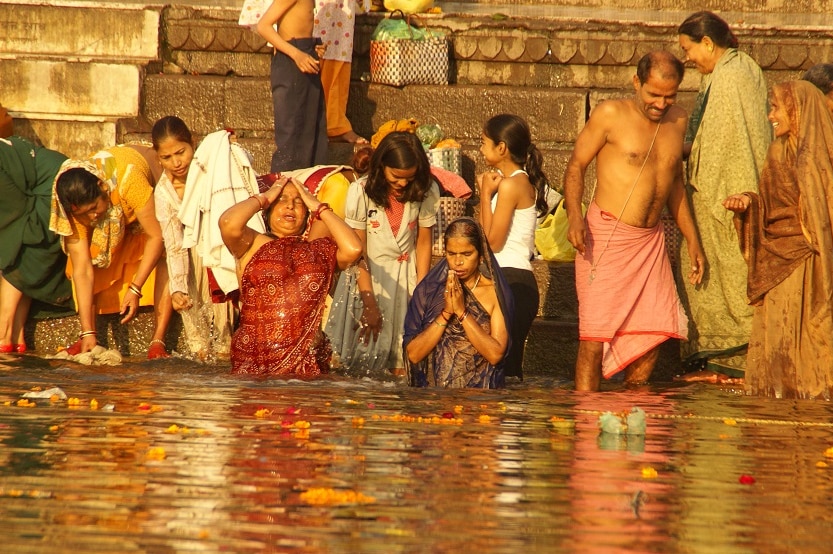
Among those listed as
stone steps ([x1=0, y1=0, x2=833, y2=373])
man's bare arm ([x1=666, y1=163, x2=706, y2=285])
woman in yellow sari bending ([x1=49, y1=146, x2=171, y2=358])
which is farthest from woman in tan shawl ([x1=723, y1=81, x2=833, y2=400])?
→ woman in yellow sari bending ([x1=49, y1=146, x2=171, y2=358])

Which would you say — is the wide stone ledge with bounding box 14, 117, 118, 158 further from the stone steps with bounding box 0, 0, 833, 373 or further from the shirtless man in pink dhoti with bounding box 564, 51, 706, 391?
the shirtless man in pink dhoti with bounding box 564, 51, 706, 391

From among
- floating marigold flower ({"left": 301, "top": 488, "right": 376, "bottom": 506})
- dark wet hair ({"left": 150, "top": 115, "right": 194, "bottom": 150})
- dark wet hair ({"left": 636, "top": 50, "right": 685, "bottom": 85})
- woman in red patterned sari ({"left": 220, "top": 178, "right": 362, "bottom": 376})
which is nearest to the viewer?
floating marigold flower ({"left": 301, "top": 488, "right": 376, "bottom": 506})

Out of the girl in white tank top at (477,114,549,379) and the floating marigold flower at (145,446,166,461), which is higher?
the girl in white tank top at (477,114,549,379)

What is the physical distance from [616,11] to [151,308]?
19.2 ft

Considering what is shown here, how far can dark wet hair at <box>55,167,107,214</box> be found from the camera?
852 cm

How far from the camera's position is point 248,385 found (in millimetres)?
7250

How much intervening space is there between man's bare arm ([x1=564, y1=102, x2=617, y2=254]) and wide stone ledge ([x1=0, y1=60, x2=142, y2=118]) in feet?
14.5

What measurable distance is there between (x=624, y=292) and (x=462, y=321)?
3.49 ft

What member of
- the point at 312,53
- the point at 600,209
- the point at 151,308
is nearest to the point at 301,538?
the point at 600,209

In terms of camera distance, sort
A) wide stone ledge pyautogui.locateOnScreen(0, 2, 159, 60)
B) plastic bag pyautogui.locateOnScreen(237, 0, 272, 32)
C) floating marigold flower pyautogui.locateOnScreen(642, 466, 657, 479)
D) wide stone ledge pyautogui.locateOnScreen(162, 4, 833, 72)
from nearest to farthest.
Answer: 1. floating marigold flower pyautogui.locateOnScreen(642, 466, 657, 479)
2. plastic bag pyautogui.locateOnScreen(237, 0, 272, 32)
3. wide stone ledge pyautogui.locateOnScreen(162, 4, 833, 72)
4. wide stone ledge pyautogui.locateOnScreen(0, 2, 159, 60)

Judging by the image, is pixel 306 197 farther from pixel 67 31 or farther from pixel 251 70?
pixel 67 31

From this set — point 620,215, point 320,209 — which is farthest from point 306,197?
point 620,215

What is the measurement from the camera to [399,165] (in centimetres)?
798

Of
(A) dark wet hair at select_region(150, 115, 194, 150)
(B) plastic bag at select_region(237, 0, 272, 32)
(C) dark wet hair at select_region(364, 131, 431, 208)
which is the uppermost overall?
(B) plastic bag at select_region(237, 0, 272, 32)
